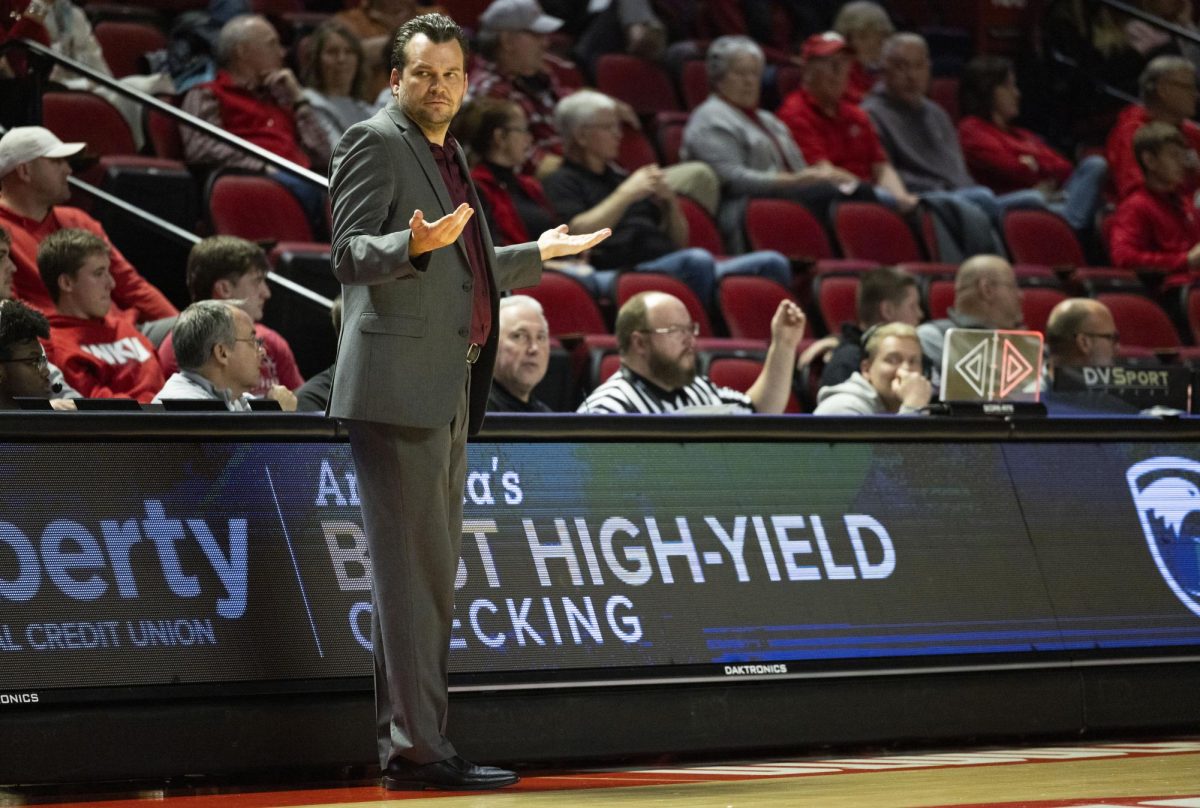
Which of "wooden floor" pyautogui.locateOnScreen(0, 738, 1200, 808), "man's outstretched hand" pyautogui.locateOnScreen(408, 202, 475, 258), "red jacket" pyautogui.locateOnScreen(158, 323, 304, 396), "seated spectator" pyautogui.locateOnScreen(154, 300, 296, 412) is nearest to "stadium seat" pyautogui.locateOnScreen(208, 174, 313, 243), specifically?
"red jacket" pyautogui.locateOnScreen(158, 323, 304, 396)

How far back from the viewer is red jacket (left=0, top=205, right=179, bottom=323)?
579cm

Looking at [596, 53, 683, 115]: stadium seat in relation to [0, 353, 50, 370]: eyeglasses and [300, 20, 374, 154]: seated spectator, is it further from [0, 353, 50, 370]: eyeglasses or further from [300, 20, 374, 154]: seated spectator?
[0, 353, 50, 370]: eyeglasses

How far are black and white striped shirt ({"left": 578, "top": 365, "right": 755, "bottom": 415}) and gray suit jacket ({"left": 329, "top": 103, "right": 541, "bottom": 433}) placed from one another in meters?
1.84

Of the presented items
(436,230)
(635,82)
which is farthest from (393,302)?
(635,82)

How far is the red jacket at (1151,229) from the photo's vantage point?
9.20 metres

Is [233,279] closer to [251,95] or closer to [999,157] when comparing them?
[251,95]

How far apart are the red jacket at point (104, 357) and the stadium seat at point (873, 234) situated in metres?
4.13

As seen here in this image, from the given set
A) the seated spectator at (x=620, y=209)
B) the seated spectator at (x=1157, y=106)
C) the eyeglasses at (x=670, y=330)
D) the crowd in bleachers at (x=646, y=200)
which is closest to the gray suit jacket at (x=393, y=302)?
the crowd in bleachers at (x=646, y=200)

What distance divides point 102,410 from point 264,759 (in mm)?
861

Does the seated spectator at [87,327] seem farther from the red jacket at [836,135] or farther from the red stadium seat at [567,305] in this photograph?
the red jacket at [836,135]

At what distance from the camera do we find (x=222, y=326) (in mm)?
4879

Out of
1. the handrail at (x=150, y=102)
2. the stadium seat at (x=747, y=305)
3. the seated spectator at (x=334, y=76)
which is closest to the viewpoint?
the handrail at (x=150, y=102)

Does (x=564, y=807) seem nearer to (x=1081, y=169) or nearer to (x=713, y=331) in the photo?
(x=713, y=331)

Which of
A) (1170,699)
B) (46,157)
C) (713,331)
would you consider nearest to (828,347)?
(713,331)
